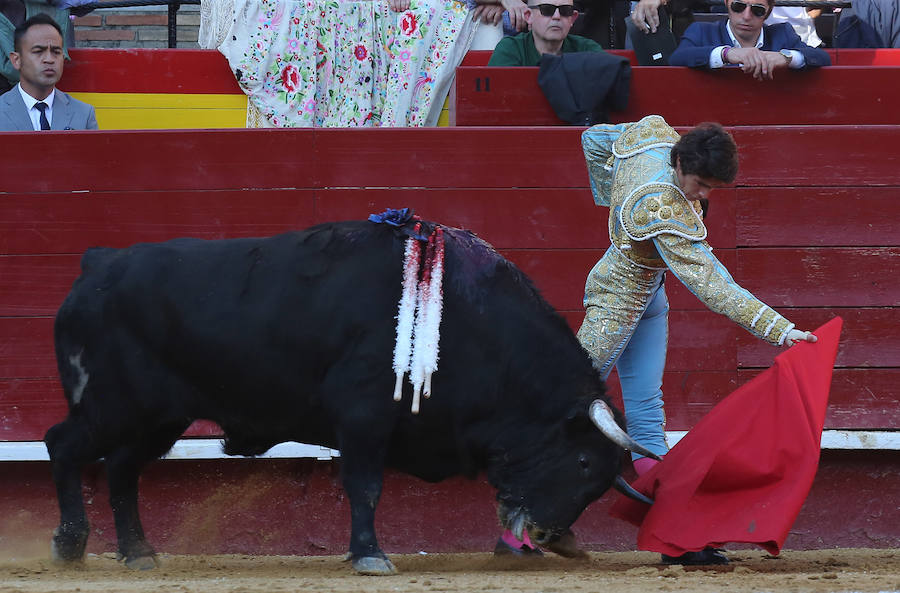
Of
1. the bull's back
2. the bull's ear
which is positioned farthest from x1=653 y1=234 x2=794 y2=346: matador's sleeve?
the bull's back

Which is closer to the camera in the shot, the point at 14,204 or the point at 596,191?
the point at 596,191

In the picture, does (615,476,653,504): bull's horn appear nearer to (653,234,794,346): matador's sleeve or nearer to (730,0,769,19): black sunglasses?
(653,234,794,346): matador's sleeve

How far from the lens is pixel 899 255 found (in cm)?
513

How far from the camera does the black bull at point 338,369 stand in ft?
12.9

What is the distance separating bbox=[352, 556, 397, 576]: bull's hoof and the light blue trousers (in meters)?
0.99

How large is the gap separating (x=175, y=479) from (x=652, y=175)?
2296mm

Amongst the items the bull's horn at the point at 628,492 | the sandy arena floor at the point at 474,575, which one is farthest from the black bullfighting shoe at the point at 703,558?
the bull's horn at the point at 628,492

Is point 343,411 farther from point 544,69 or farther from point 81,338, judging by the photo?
point 544,69

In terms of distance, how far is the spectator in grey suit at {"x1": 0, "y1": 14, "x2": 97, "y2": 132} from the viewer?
5.37 meters

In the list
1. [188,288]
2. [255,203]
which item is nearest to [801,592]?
[188,288]

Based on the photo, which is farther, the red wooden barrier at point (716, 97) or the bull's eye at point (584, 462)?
the red wooden barrier at point (716, 97)

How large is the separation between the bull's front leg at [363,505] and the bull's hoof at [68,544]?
2.96 ft

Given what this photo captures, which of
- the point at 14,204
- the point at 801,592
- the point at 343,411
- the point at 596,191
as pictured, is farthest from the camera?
the point at 14,204

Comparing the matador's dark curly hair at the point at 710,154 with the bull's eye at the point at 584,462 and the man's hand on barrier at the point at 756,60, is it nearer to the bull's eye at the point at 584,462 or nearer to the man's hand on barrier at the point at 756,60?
the bull's eye at the point at 584,462
